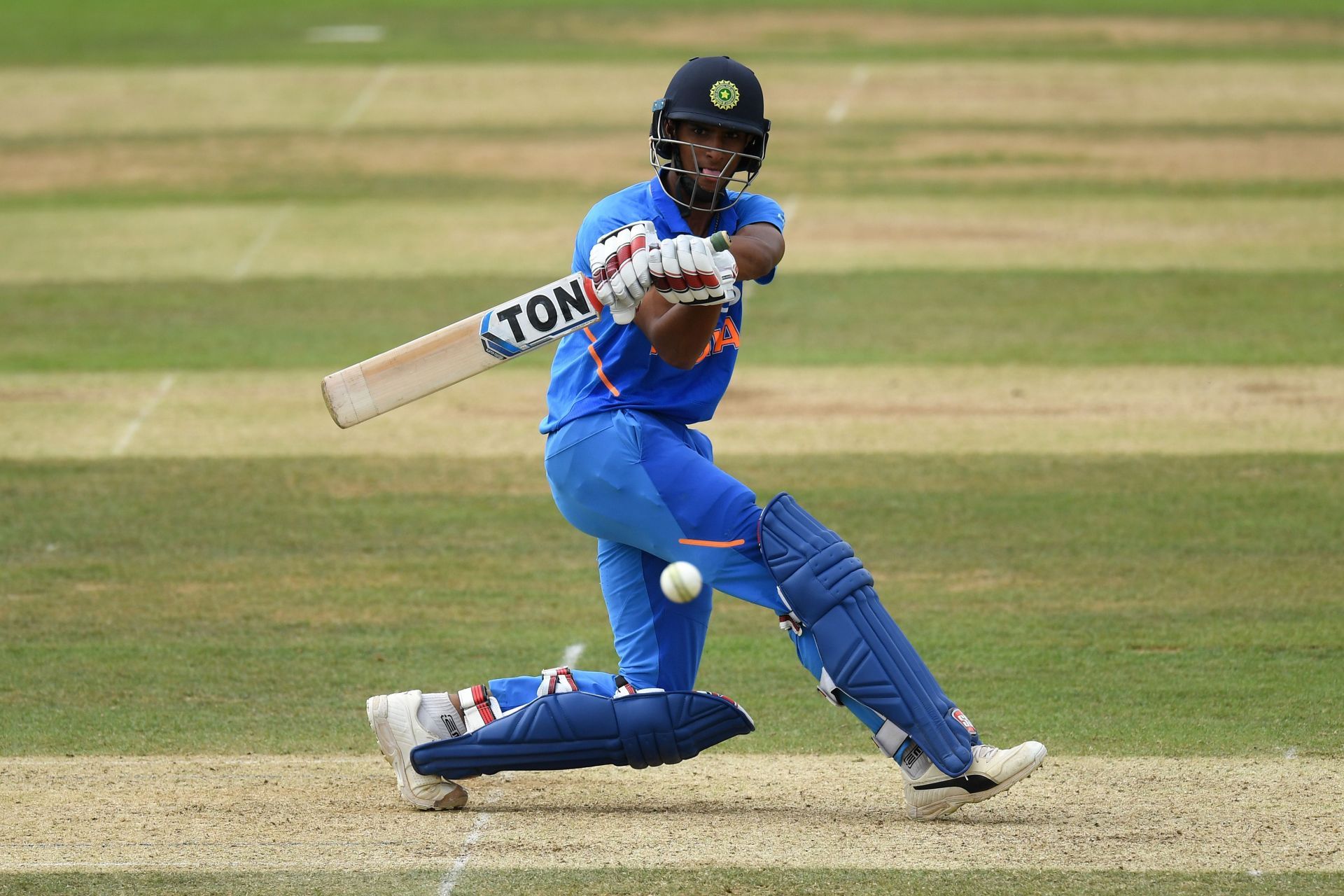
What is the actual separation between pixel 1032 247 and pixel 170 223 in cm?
758

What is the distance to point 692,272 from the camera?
4.28 m

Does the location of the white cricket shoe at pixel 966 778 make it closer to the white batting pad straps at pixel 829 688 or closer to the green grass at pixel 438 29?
the white batting pad straps at pixel 829 688

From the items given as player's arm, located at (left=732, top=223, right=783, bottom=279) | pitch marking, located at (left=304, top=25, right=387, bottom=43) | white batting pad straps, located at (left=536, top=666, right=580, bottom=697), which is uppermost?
pitch marking, located at (left=304, top=25, right=387, bottom=43)

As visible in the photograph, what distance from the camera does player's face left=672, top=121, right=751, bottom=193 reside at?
461 centimetres

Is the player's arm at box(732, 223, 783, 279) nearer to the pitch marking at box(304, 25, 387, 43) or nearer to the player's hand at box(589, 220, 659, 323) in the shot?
the player's hand at box(589, 220, 659, 323)

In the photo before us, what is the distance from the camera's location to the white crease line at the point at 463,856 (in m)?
4.06

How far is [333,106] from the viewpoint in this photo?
62.1 ft

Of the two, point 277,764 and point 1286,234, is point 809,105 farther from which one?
point 277,764

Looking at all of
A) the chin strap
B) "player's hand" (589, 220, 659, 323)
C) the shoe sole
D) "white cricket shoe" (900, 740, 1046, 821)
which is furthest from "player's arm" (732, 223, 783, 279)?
the shoe sole

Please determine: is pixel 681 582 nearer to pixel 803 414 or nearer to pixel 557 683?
pixel 557 683

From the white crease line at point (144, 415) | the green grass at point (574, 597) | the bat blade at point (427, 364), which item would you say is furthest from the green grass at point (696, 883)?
the white crease line at point (144, 415)

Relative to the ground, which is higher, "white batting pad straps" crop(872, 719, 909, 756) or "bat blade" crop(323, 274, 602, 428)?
"bat blade" crop(323, 274, 602, 428)

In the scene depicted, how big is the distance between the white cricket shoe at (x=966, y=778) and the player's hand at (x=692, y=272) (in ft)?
4.30

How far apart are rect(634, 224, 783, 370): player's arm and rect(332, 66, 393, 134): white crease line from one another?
558 inches
